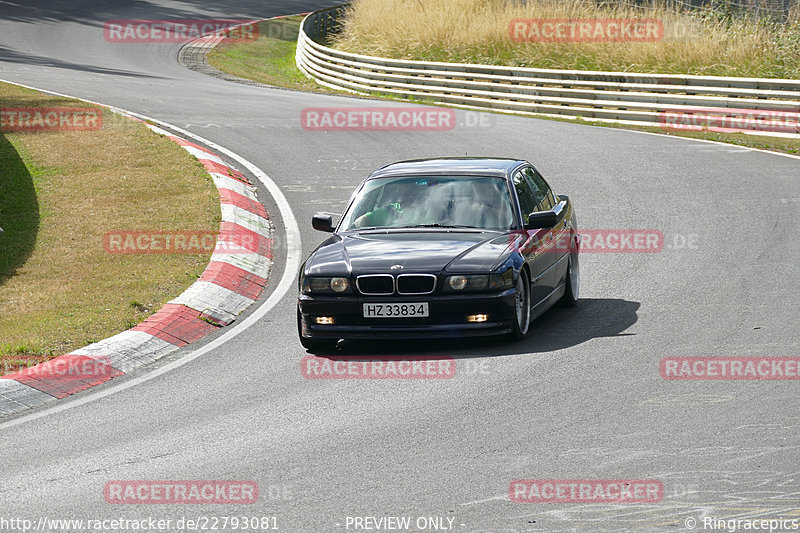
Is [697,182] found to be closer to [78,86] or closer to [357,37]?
[78,86]

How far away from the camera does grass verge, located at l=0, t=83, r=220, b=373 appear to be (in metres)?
11.0

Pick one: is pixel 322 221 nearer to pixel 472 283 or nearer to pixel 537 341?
pixel 472 283

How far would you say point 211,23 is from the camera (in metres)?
48.5

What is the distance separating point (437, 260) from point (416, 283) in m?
0.26

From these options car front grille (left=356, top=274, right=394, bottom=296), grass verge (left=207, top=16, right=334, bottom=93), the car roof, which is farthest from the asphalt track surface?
grass verge (left=207, top=16, right=334, bottom=93)

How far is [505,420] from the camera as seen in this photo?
Answer: 297 inches

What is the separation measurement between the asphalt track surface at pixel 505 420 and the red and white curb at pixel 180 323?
30cm

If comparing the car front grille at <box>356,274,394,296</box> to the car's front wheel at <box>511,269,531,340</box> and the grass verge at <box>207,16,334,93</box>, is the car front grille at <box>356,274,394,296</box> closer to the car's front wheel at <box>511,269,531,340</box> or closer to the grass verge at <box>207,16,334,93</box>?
the car's front wheel at <box>511,269,531,340</box>

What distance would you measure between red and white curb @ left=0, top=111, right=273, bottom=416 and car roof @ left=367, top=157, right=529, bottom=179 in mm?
2092

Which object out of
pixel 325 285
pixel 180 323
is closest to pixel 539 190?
pixel 325 285

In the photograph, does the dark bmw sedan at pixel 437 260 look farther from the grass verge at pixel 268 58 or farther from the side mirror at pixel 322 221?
the grass verge at pixel 268 58

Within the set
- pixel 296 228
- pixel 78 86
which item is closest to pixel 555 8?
pixel 78 86

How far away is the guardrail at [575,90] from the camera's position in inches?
933

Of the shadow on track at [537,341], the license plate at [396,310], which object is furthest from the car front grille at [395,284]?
the shadow on track at [537,341]
